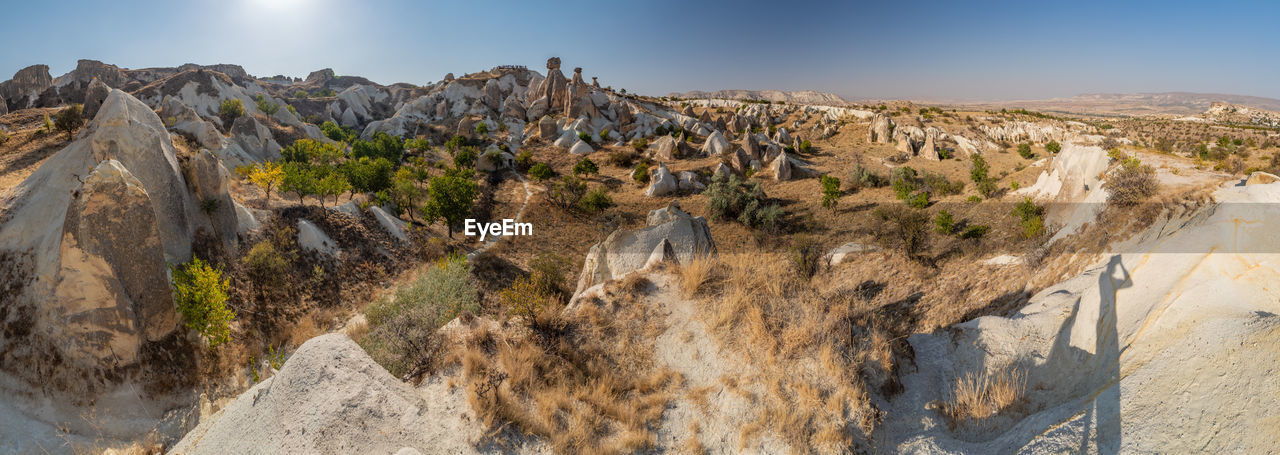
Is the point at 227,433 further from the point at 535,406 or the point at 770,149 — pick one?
the point at 770,149

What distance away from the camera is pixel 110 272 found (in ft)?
33.0

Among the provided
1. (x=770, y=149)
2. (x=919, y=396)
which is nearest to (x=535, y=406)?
(x=919, y=396)

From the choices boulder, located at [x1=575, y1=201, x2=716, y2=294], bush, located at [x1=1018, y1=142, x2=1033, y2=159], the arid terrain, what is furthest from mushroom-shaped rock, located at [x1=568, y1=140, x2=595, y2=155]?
bush, located at [x1=1018, y1=142, x2=1033, y2=159]

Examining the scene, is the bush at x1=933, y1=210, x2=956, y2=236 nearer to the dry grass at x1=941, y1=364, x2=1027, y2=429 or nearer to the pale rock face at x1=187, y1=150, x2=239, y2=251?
the dry grass at x1=941, y1=364, x2=1027, y2=429

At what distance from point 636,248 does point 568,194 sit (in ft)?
67.5

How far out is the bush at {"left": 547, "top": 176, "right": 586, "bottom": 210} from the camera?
30766 millimetres

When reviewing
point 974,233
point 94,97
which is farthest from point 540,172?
point 94,97

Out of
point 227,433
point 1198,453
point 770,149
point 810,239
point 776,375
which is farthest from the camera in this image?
point 770,149

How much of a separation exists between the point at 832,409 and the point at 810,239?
62.2 ft

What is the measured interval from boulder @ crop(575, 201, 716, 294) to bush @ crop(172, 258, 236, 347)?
9.36m

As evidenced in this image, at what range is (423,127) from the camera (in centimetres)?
5903

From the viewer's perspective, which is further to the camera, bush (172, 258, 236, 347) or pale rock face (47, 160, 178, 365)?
bush (172, 258, 236, 347)

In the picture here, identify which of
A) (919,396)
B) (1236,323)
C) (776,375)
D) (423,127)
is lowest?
(919,396)

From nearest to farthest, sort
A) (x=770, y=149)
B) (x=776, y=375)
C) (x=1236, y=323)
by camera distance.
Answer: (x=1236, y=323) < (x=776, y=375) < (x=770, y=149)
